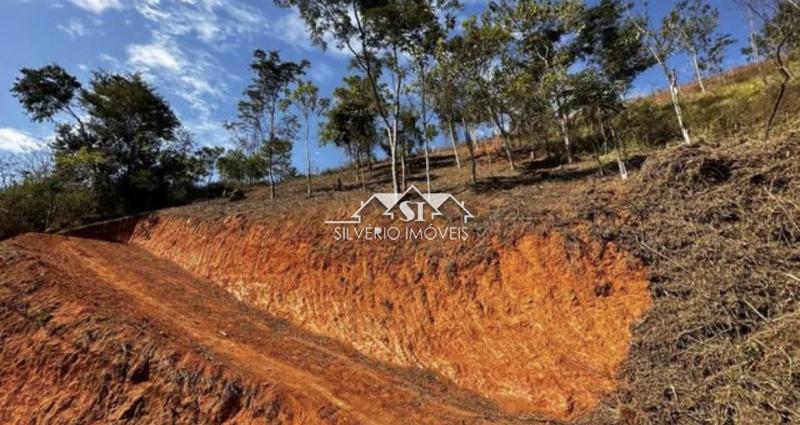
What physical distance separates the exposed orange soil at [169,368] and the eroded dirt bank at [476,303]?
64cm

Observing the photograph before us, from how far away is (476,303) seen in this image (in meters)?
8.89

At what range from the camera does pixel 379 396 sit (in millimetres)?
7352

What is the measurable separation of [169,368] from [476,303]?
6.22 metres

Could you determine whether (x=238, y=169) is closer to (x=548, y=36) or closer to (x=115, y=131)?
(x=115, y=131)

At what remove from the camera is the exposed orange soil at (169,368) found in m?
6.89

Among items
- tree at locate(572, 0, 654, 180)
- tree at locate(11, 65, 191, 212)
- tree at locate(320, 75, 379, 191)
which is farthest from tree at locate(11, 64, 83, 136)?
tree at locate(572, 0, 654, 180)

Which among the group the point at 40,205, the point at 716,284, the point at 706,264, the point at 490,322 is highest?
the point at 40,205

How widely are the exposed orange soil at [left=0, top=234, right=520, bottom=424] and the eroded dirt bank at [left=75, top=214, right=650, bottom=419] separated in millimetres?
638

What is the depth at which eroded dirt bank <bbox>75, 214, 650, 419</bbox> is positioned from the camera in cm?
730

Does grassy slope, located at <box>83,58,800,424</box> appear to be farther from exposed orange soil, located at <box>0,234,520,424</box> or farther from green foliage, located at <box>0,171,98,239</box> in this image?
green foliage, located at <box>0,171,98,239</box>

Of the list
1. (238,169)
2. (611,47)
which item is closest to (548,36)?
(611,47)

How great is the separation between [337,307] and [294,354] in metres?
1.95

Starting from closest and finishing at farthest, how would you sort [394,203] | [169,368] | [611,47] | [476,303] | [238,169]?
[169,368] < [476,303] < [394,203] < [611,47] < [238,169]

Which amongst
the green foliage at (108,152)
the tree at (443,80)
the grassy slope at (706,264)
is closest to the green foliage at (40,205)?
the green foliage at (108,152)
